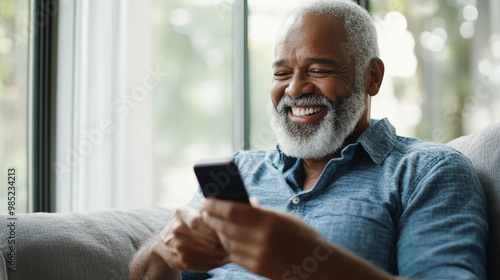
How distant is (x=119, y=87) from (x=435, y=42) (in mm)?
1606

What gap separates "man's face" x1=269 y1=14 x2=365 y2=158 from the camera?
1270 millimetres

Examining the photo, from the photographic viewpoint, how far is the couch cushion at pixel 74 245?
3.92ft

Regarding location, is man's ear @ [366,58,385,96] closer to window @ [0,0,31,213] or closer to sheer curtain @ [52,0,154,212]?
sheer curtain @ [52,0,154,212]

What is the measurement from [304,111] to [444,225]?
523 mm

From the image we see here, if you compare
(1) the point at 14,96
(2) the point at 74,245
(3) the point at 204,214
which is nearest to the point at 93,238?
(2) the point at 74,245

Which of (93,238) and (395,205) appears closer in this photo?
(395,205)

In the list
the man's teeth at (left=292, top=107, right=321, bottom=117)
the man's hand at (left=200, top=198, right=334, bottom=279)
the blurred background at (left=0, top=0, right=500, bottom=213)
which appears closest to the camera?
the man's hand at (left=200, top=198, right=334, bottom=279)

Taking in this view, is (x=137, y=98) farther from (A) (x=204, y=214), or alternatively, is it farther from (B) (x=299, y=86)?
(A) (x=204, y=214)

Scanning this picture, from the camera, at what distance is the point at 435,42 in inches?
82.8

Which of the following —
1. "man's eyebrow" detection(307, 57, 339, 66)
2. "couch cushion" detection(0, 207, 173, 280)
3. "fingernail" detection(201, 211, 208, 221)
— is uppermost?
"man's eyebrow" detection(307, 57, 339, 66)

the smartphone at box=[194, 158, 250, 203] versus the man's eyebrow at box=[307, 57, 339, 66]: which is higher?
the man's eyebrow at box=[307, 57, 339, 66]

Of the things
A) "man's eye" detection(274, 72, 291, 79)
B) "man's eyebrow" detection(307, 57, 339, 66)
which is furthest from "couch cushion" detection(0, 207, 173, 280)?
"man's eyebrow" detection(307, 57, 339, 66)

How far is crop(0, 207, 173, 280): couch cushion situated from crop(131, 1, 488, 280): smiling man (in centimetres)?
14

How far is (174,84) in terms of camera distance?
2740 millimetres
